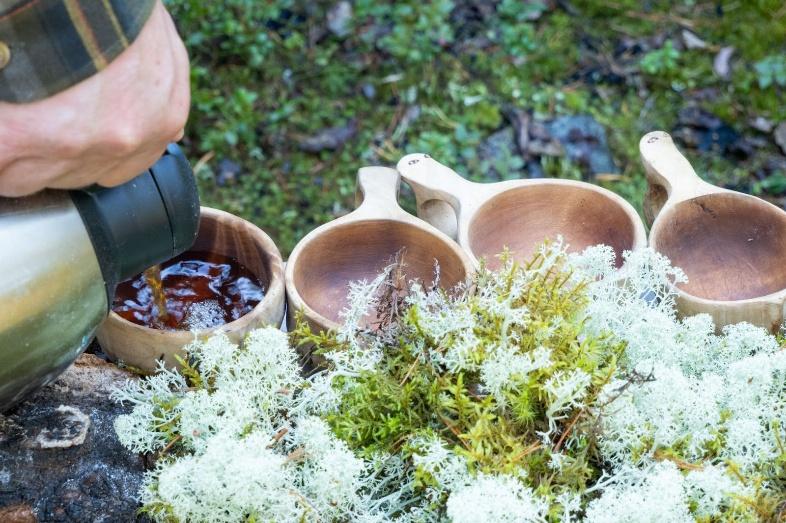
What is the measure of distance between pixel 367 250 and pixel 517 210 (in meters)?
0.24

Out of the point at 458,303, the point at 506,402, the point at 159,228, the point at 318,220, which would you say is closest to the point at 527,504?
the point at 506,402

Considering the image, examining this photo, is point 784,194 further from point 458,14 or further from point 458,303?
point 458,303

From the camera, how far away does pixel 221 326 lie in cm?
104

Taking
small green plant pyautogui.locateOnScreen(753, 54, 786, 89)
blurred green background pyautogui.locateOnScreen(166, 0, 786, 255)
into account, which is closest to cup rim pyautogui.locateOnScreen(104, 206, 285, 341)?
blurred green background pyautogui.locateOnScreen(166, 0, 786, 255)

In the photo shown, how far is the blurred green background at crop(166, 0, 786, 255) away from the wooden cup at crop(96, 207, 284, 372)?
947 mm

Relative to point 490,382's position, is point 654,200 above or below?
below

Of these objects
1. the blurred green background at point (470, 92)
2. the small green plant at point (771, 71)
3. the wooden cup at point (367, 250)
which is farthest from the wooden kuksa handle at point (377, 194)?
the small green plant at point (771, 71)

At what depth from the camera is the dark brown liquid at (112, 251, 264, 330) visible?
1126 millimetres

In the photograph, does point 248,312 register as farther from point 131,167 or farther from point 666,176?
point 666,176

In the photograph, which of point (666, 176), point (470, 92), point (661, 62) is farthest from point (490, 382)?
point (661, 62)

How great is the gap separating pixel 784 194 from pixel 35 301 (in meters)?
1.96

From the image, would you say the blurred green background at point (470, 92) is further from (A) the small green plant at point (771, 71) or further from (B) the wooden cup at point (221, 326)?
(B) the wooden cup at point (221, 326)

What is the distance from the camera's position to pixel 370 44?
2.57 m

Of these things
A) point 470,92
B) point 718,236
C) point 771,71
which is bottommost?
point 771,71
